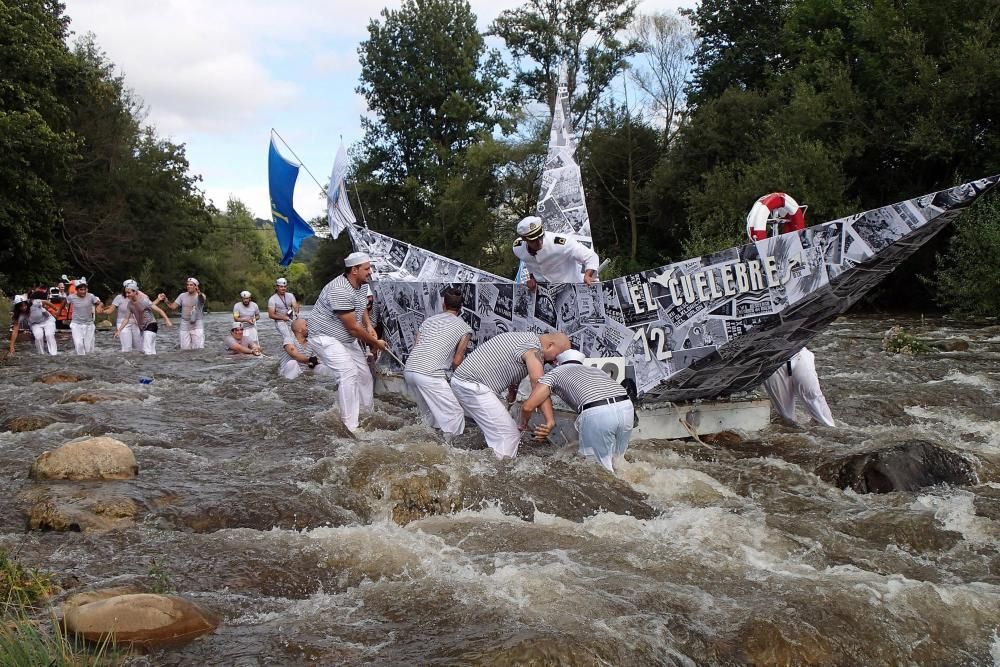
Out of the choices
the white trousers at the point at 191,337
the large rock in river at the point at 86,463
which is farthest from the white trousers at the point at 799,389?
the white trousers at the point at 191,337

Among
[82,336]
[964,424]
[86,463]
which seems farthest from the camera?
[82,336]

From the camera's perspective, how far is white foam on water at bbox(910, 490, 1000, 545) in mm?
6852

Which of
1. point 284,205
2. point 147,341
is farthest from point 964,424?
point 147,341

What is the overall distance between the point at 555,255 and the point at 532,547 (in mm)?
4777

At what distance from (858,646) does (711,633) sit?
82 centimetres

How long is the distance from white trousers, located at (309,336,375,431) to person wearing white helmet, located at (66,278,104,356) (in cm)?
→ 1299

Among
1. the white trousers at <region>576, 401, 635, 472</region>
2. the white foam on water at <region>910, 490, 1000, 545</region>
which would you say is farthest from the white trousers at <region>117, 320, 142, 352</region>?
the white foam on water at <region>910, 490, 1000, 545</region>

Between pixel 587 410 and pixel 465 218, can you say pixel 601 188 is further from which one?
pixel 587 410

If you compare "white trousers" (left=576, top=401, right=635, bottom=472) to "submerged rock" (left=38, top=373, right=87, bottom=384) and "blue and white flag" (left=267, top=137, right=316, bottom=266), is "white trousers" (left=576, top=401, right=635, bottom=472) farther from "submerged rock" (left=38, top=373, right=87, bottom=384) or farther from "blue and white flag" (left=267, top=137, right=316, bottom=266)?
"submerged rock" (left=38, top=373, right=87, bottom=384)

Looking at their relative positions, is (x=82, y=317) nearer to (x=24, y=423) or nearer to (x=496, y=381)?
(x=24, y=423)

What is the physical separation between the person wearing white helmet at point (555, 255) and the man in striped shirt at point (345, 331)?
6.29 ft

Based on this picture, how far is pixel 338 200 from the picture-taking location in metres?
15.4

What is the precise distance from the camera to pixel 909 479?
8.10m

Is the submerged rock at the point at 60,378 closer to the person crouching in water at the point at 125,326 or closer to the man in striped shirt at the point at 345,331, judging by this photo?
the person crouching in water at the point at 125,326
